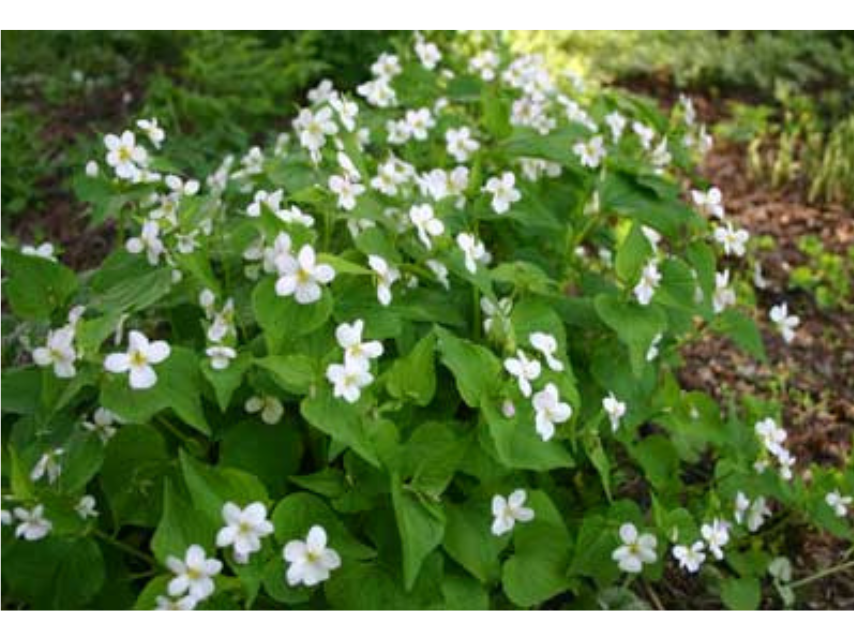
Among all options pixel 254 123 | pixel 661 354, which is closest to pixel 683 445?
pixel 661 354

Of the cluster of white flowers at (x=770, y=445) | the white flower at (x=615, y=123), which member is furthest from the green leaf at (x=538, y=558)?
the white flower at (x=615, y=123)

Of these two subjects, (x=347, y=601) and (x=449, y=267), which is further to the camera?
(x=449, y=267)

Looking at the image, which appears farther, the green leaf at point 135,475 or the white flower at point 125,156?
the white flower at point 125,156

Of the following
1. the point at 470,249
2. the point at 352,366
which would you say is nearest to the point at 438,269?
the point at 470,249

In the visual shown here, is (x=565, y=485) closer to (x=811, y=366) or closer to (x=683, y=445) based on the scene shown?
(x=683, y=445)

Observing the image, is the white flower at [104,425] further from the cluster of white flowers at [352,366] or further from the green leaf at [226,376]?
the cluster of white flowers at [352,366]

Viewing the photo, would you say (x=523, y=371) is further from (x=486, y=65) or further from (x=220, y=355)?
(x=486, y=65)

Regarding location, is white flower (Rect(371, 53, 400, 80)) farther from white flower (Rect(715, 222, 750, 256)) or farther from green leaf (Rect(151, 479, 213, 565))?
green leaf (Rect(151, 479, 213, 565))
